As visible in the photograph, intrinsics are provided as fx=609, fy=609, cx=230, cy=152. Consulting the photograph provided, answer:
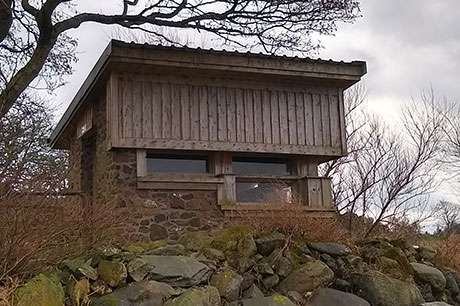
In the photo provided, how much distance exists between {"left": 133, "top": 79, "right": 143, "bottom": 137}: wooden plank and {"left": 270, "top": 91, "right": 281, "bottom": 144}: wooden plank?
2380mm

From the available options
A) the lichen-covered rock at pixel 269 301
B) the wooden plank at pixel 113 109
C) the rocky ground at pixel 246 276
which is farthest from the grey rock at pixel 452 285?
the wooden plank at pixel 113 109

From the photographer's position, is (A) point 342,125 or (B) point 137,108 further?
(A) point 342,125

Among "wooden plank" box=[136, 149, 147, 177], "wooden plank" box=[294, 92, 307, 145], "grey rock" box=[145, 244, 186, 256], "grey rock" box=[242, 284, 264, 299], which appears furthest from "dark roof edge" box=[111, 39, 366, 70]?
"grey rock" box=[242, 284, 264, 299]

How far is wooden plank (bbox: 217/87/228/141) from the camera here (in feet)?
34.2

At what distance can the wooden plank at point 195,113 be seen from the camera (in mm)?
10266

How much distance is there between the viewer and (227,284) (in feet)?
21.1

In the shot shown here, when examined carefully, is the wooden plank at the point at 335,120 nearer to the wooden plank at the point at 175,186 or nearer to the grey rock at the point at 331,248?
the wooden plank at the point at 175,186

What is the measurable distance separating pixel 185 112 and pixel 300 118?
217 centimetres

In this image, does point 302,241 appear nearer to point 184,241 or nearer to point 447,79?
point 184,241

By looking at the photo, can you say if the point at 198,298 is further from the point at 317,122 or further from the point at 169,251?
the point at 317,122

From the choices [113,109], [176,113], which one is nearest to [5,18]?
[113,109]

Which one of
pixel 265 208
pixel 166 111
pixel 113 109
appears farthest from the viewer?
pixel 166 111

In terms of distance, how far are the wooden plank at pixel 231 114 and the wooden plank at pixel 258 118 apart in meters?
0.38

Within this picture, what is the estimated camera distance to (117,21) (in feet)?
39.9
